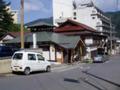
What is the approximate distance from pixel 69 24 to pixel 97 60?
21.7 metres

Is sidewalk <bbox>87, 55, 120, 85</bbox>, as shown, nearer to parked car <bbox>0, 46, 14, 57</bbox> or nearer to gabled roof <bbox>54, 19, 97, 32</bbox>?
parked car <bbox>0, 46, 14, 57</bbox>

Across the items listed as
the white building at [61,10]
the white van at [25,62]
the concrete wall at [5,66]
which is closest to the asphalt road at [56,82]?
the white van at [25,62]

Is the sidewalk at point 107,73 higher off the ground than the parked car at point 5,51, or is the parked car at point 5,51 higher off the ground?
the parked car at point 5,51

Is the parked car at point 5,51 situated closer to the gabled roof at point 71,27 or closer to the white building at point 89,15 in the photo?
the gabled roof at point 71,27

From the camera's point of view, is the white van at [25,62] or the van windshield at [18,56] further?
the van windshield at [18,56]

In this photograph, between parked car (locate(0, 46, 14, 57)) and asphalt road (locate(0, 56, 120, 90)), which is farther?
parked car (locate(0, 46, 14, 57))

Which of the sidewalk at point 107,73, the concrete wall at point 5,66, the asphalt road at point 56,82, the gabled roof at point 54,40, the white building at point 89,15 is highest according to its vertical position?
the white building at point 89,15

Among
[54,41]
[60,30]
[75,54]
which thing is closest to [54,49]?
[54,41]

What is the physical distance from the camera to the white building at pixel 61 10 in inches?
4199

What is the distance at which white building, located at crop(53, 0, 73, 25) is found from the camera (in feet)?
350

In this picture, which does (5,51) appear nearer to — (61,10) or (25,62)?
(25,62)

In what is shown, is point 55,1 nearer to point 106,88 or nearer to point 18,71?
point 18,71

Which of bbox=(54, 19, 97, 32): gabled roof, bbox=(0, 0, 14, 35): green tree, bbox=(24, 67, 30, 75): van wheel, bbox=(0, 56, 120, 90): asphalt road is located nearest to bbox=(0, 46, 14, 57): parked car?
bbox=(24, 67, 30, 75): van wheel

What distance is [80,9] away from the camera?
4587 inches
